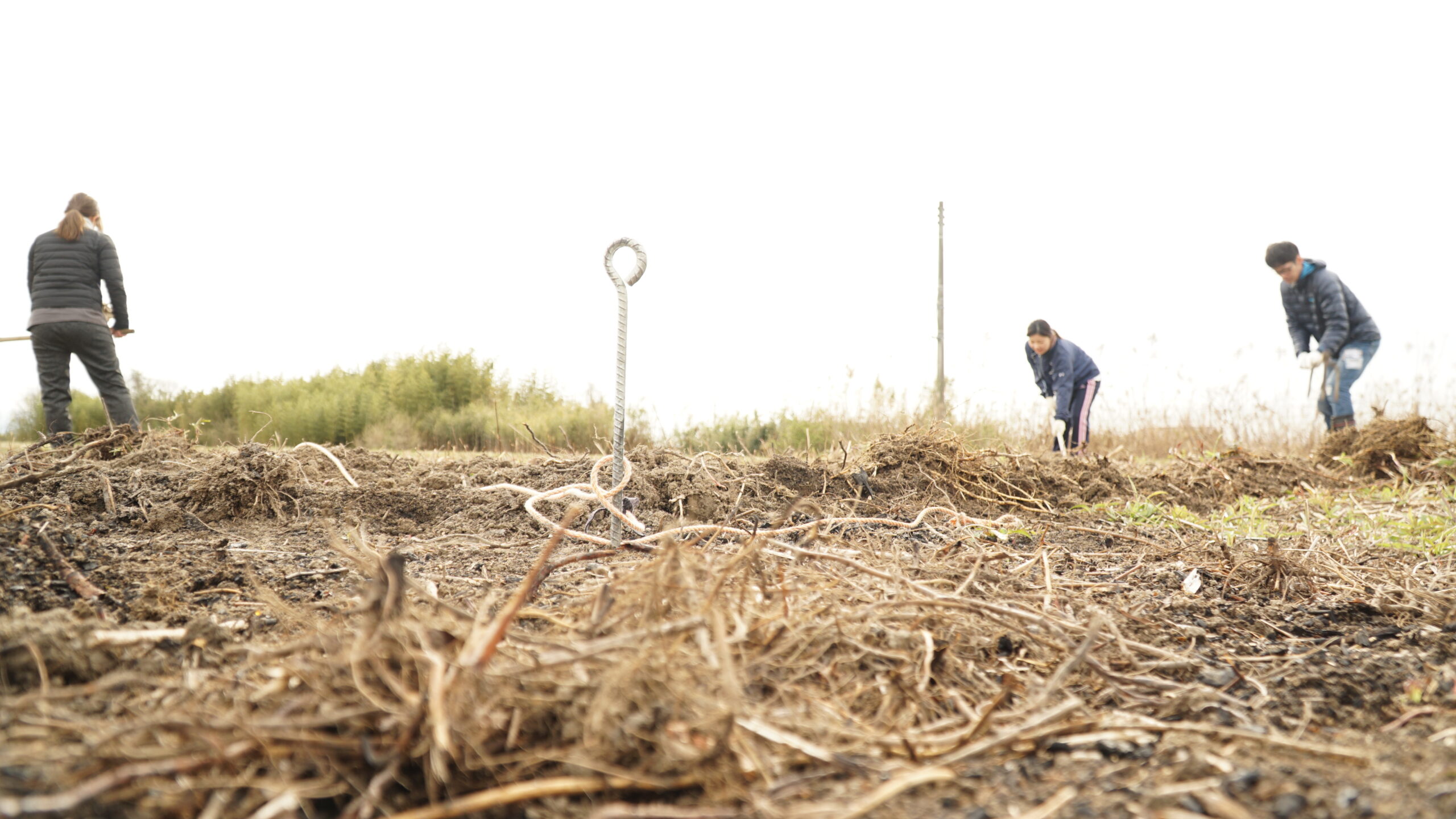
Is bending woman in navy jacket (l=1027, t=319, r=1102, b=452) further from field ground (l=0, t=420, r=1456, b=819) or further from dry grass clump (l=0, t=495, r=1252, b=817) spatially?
dry grass clump (l=0, t=495, r=1252, b=817)

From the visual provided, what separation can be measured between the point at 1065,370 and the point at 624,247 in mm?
6941

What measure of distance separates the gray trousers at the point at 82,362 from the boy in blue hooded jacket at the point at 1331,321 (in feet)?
34.2

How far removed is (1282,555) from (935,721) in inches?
77.8

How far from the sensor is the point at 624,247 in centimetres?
269

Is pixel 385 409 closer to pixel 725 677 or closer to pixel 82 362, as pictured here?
pixel 82 362

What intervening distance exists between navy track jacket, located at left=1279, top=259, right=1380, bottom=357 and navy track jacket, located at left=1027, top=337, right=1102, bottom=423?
2094 millimetres

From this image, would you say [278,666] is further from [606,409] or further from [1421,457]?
[606,409]

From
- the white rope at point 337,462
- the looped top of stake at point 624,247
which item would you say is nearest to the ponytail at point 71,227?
the white rope at point 337,462

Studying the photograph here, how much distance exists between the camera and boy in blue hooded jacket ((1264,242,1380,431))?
835 cm

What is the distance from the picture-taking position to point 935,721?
1611 millimetres

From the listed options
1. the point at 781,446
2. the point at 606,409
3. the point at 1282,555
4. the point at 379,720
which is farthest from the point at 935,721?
the point at 606,409

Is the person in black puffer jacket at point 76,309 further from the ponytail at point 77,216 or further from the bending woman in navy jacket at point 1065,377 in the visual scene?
the bending woman in navy jacket at point 1065,377

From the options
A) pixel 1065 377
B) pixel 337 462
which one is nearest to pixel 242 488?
pixel 337 462

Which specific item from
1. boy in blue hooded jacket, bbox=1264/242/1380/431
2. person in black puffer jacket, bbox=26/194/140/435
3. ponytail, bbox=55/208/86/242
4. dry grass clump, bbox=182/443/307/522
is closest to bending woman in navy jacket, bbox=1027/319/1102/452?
boy in blue hooded jacket, bbox=1264/242/1380/431
